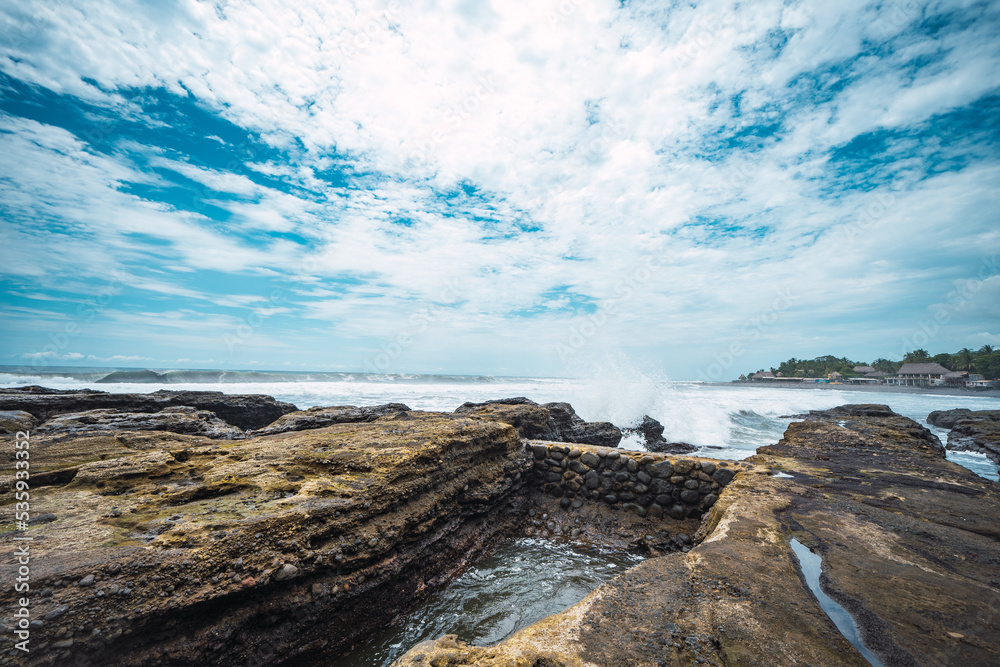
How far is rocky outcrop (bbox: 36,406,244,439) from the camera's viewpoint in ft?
19.0

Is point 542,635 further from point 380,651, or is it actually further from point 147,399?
point 147,399

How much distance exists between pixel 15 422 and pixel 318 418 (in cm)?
475

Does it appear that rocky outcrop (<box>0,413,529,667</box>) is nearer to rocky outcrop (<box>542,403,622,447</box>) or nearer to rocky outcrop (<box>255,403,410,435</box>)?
rocky outcrop (<box>255,403,410,435</box>)

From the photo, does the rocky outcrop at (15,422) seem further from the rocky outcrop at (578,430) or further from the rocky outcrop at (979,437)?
the rocky outcrop at (979,437)

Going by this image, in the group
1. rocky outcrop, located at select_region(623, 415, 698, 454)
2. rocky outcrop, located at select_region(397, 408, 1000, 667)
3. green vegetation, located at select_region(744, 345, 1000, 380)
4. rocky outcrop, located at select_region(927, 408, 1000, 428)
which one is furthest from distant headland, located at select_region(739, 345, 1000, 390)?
rocky outcrop, located at select_region(397, 408, 1000, 667)

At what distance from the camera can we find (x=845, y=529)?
367cm

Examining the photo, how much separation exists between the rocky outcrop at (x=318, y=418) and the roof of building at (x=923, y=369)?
264 feet

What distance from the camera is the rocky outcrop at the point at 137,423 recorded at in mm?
5789

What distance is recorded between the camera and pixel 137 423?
257 inches

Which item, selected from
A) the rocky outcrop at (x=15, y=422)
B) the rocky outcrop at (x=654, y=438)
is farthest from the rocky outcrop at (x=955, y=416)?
the rocky outcrop at (x=15, y=422)

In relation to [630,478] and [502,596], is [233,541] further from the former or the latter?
[630,478]

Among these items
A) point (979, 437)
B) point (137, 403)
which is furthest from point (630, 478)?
point (979, 437)

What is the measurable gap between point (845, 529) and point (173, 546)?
238 inches

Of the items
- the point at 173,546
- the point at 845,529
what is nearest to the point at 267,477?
the point at 173,546
